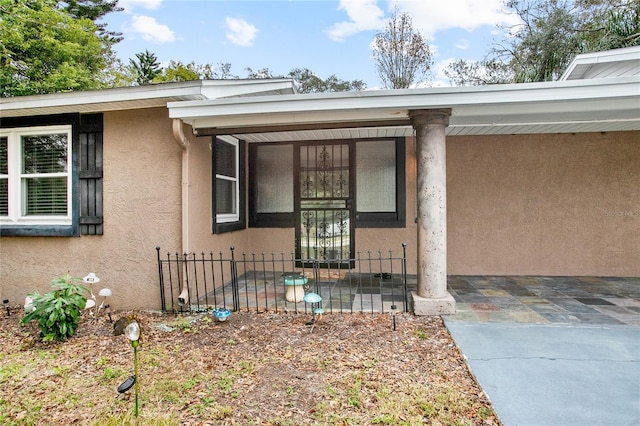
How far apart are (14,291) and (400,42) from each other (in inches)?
574

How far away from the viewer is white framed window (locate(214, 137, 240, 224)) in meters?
5.15

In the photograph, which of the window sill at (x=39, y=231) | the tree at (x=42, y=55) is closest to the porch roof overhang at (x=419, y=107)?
the window sill at (x=39, y=231)

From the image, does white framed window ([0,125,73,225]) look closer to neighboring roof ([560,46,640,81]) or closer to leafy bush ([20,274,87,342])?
leafy bush ([20,274,87,342])

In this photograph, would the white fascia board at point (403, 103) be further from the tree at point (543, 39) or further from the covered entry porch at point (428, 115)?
the tree at point (543, 39)

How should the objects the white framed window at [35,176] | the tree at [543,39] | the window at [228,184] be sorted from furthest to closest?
the tree at [543,39] → the window at [228,184] → the white framed window at [35,176]

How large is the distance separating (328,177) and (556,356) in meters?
4.27

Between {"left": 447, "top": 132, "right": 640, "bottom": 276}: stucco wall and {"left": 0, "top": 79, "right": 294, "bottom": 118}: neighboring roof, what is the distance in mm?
3974

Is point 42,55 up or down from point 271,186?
up

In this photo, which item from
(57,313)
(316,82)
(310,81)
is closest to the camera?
(57,313)

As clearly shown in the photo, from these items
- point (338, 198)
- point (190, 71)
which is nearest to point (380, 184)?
point (338, 198)

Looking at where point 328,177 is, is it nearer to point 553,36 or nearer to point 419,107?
point 419,107

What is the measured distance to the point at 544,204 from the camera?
5688mm

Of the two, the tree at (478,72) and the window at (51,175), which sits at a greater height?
the tree at (478,72)

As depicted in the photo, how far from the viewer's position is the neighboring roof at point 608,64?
4.46 metres
